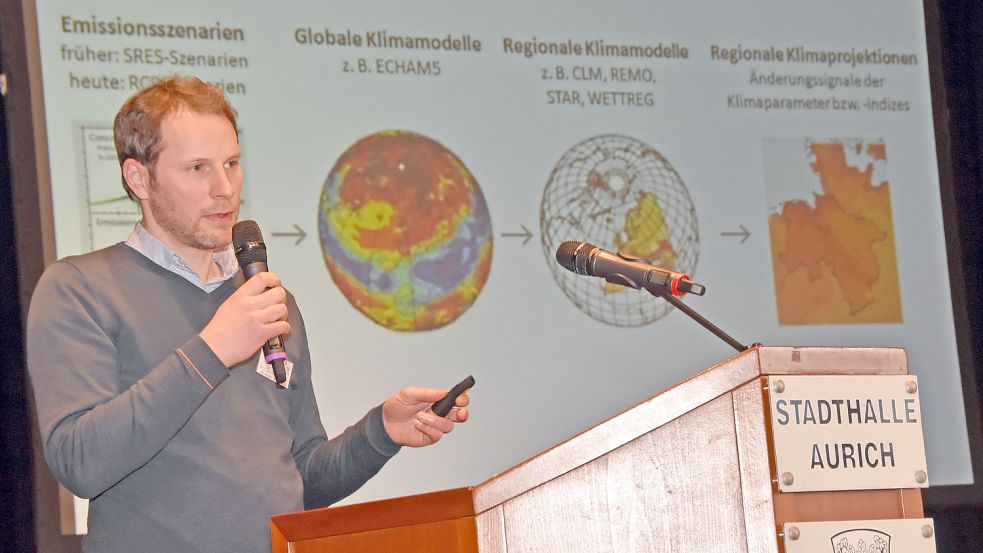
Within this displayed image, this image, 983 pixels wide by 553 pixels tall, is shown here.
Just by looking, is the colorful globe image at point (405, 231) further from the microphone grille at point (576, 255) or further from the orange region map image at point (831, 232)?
the microphone grille at point (576, 255)

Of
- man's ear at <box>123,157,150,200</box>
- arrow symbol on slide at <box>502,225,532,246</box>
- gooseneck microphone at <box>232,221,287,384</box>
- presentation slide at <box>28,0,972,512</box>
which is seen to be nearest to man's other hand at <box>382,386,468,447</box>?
gooseneck microphone at <box>232,221,287,384</box>

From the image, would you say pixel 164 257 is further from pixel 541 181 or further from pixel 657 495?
pixel 541 181

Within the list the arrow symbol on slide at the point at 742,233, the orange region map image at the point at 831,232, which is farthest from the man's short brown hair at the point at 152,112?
the orange region map image at the point at 831,232

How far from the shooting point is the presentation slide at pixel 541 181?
310 cm

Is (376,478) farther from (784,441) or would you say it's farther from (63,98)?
(784,441)

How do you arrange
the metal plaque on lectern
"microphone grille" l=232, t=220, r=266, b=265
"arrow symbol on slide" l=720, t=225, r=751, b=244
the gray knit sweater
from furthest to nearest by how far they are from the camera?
"arrow symbol on slide" l=720, t=225, r=751, b=244 < "microphone grille" l=232, t=220, r=266, b=265 < the gray knit sweater < the metal plaque on lectern

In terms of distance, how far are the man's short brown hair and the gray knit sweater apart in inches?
7.1

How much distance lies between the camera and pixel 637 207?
3514mm

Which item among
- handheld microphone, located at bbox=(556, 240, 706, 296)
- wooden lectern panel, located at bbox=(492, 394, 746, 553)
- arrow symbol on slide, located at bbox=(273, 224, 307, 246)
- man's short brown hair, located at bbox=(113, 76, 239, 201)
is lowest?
wooden lectern panel, located at bbox=(492, 394, 746, 553)

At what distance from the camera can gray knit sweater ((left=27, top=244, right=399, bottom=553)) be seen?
1670 mm

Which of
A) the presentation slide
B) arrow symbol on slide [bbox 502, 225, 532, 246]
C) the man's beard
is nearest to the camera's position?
the man's beard

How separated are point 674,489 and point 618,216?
2.12m

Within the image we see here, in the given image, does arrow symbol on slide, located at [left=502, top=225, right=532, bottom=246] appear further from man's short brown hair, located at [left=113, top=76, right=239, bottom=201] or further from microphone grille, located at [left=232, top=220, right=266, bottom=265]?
microphone grille, located at [left=232, top=220, right=266, bottom=265]

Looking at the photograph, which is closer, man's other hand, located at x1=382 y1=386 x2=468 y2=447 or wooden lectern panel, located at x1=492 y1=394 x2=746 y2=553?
wooden lectern panel, located at x1=492 y1=394 x2=746 y2=553
